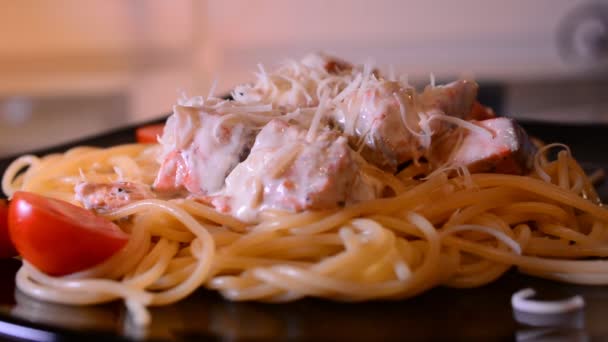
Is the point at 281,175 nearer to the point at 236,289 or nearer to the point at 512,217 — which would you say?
the point at 236,289

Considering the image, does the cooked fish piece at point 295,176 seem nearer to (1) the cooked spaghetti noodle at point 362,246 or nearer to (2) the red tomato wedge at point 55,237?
(1) the cooked spaghetti noodle at point 362,246

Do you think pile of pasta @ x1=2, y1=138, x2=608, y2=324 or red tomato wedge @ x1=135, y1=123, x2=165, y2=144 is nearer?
pile of pasta @ x1=2, y1=138, x2=608, y2=324

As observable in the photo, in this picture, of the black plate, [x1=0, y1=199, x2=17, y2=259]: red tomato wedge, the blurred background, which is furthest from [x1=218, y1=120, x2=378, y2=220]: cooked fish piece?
the blurred background

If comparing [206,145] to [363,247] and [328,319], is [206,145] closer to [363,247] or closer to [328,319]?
[363,247]

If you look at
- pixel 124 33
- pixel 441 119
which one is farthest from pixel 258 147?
pixel 124 33

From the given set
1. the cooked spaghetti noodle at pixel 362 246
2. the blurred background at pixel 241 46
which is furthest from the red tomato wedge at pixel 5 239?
the blurred background at pixel 241 46

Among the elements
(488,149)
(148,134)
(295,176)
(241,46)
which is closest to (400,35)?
(241,46)

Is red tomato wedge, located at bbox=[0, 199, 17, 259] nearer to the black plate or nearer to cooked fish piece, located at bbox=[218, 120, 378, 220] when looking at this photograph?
the black plate
